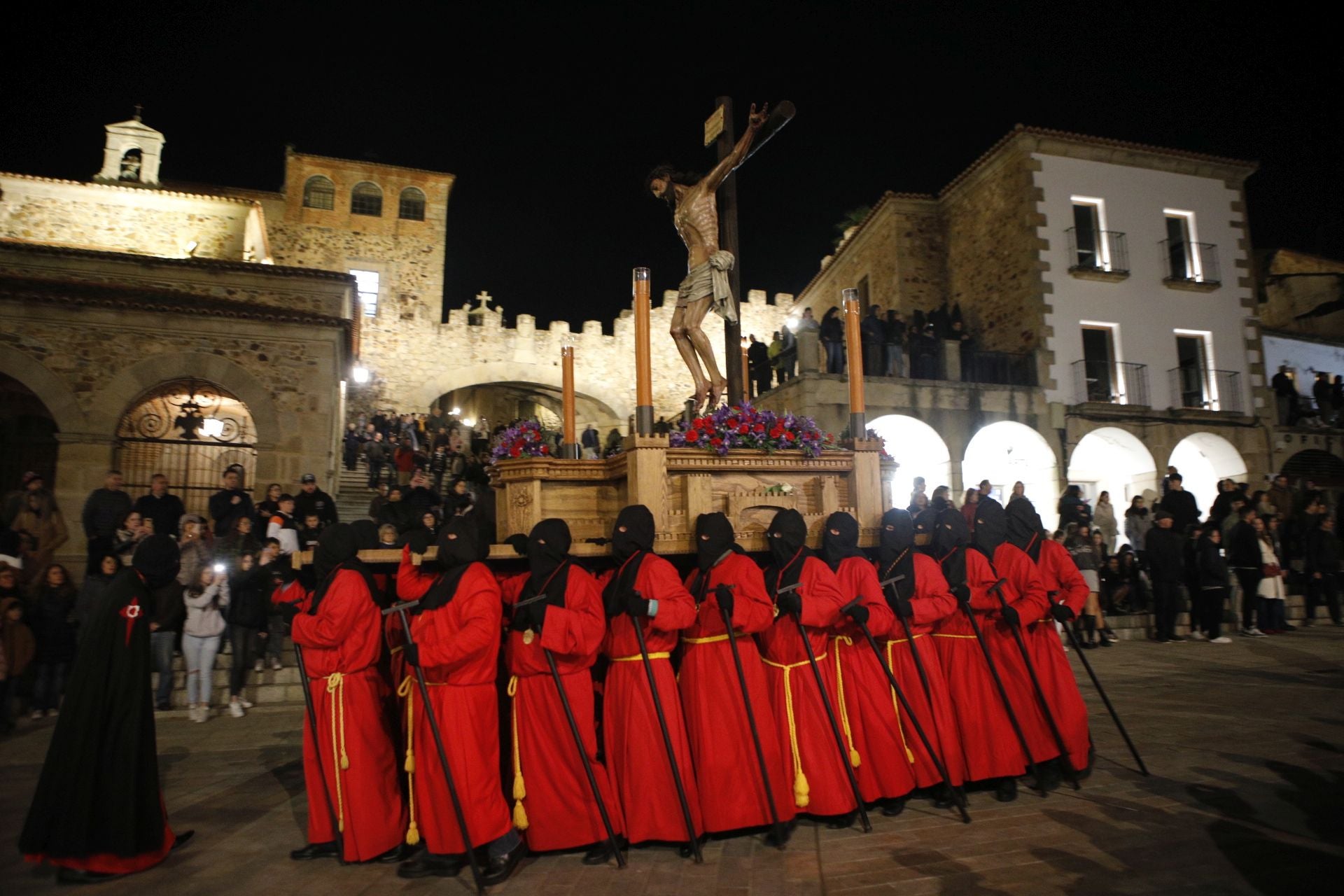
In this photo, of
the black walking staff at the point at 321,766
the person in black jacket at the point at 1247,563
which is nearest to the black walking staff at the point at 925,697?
the black walking staff at the point at 321,766

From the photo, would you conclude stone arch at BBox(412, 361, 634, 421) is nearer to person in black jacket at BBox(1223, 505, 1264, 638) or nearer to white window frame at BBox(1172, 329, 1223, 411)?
white window frame at BBox(1172, 329, 1223, 411)

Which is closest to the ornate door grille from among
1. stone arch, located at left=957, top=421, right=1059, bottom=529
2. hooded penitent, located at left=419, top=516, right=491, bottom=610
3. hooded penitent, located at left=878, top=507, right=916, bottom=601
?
hooded penitent, located at left=419, top=516, right=491, bottom=610

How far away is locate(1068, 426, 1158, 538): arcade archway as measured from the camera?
61.4ft

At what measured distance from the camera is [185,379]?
47.2 ft

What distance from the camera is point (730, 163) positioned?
6.52 meters

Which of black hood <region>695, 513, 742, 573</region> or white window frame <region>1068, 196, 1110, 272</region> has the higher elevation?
white window frame <region>1068, 196, 1110, 272</region>

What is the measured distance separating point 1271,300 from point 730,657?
99.1 ft

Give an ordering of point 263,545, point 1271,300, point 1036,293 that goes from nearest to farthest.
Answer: point 263,545
point 1036,293
point 1271,300

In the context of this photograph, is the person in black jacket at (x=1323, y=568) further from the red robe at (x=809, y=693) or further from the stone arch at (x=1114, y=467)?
the red robe at (x=809, y=693)

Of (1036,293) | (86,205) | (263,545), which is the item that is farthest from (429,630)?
(86,205)

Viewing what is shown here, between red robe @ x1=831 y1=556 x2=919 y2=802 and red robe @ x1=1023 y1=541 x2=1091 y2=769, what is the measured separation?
1.03m

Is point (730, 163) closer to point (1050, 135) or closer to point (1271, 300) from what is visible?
point (1050, 135)

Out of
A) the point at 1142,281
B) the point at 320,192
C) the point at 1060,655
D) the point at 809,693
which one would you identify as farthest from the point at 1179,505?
the point at 320,192

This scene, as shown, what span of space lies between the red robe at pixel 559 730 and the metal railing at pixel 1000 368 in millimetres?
15413
